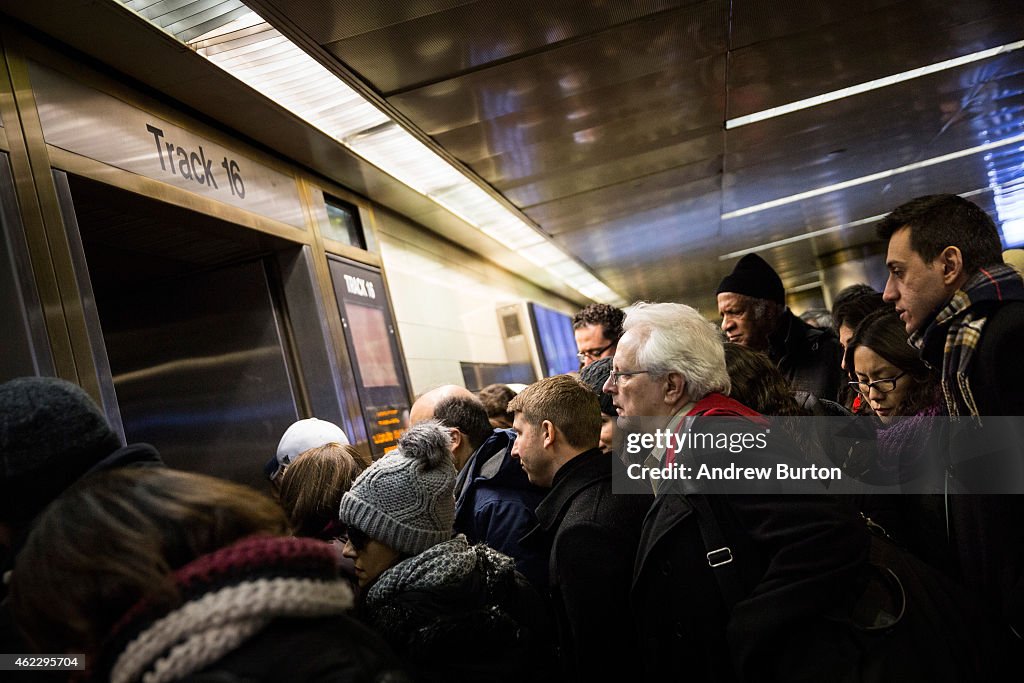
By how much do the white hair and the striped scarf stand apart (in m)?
1.40

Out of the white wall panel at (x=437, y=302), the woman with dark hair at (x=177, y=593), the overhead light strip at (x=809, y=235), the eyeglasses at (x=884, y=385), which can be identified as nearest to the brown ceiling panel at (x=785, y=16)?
the eyeglasses at (x=884, y=385)

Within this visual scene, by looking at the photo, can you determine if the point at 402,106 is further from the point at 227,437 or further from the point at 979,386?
the point at 979,386

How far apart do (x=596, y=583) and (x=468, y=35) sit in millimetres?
2721

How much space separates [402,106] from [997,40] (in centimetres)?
417

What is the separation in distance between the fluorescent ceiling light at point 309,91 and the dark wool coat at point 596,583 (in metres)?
2.49

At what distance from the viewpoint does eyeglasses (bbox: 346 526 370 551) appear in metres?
2.21

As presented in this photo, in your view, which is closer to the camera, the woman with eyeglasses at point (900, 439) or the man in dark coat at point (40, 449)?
the man in dark coat at point (40, 449)

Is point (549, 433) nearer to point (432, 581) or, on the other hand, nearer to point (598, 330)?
point (432, 581)

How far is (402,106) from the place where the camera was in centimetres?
462

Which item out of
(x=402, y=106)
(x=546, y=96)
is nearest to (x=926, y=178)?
(x=546, y=96)

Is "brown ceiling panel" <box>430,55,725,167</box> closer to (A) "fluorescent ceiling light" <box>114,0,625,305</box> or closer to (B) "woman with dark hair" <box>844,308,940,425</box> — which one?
(A) "fluorescent ceiling light" <box>114,0,625,305</box>

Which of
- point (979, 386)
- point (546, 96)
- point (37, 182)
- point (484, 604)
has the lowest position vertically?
point (484, 604)

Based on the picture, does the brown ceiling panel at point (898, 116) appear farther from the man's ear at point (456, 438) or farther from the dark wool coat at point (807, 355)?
the man's ear at point (456, 438)

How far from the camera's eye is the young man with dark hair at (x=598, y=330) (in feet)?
15.5
